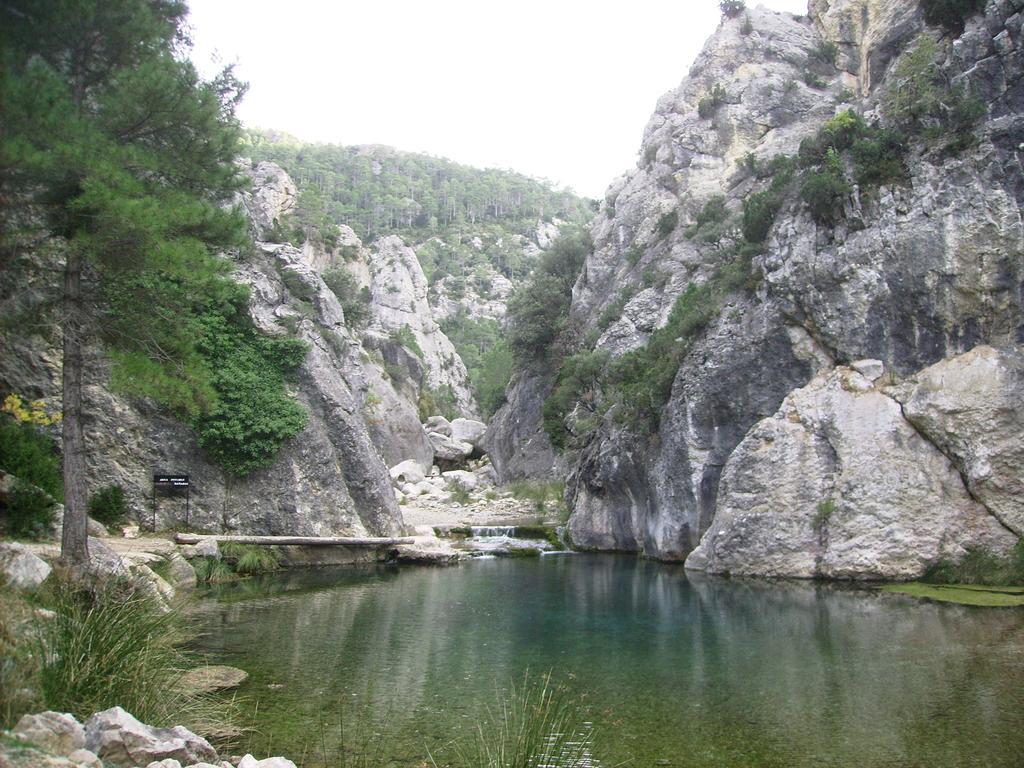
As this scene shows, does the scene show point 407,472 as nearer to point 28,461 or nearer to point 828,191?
point 828,191

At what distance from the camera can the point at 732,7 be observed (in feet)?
160

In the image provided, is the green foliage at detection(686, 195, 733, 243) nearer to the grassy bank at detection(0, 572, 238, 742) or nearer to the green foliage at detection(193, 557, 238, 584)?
the green foliage at detection(193, 557, 238, 584)

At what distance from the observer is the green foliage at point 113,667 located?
6266 mm

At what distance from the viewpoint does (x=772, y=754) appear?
24.0 feet

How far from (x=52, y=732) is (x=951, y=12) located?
2993 centimetres

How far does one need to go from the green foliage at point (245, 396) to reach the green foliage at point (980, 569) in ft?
62.1

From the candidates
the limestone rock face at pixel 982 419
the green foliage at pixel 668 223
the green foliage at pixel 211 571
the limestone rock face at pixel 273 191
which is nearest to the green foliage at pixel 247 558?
the green foliage at pixel 211 571

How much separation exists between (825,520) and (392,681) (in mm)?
14129

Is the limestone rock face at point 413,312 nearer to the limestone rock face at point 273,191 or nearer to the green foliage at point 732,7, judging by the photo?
the limestone rock face at point 273,191

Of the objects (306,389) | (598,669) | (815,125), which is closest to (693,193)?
(815,125)

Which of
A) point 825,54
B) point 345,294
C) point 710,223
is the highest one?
point 825,54

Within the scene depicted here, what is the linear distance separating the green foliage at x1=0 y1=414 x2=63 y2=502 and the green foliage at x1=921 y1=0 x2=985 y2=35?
29304mm

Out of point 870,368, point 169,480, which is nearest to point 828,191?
point 870,368

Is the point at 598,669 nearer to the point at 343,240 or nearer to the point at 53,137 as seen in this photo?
Answer: the point at 53,137
